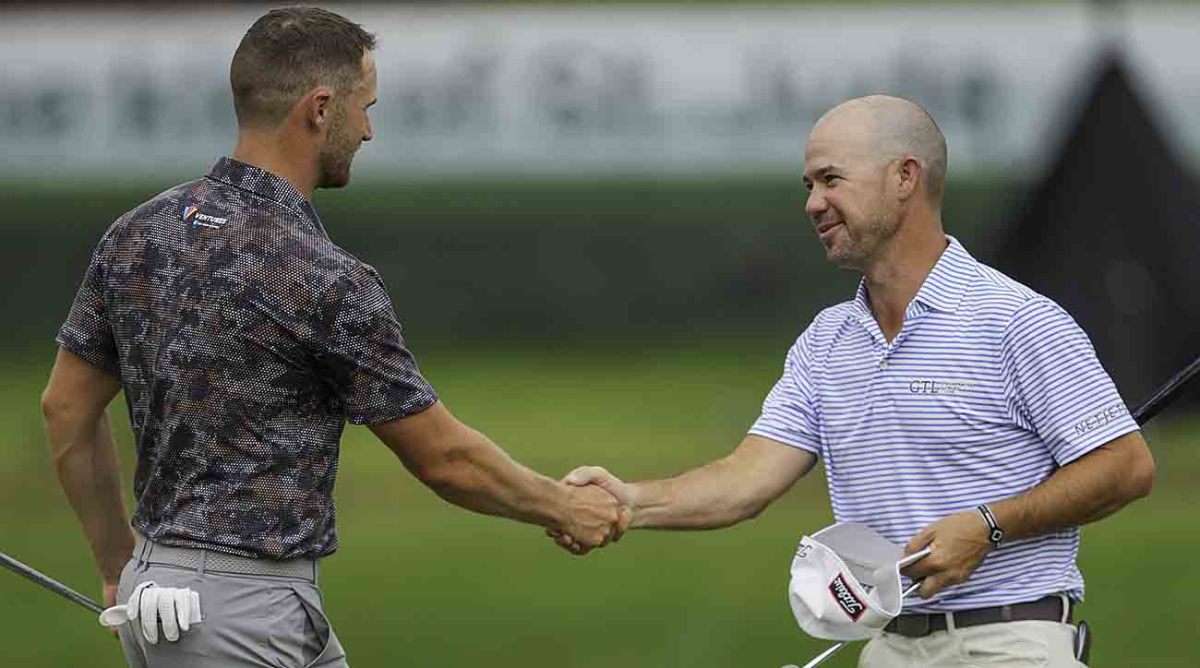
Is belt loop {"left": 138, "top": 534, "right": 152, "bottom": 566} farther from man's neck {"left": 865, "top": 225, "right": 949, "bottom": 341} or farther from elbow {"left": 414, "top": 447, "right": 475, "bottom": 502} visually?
man's neck {"left": 865, "top": 225, "right": 949, "bottom": 341}

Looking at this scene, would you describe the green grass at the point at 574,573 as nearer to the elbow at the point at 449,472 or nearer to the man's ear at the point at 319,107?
the elbow at the point at 449,472

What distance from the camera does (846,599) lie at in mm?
5102

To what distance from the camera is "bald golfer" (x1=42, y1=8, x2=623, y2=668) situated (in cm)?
480

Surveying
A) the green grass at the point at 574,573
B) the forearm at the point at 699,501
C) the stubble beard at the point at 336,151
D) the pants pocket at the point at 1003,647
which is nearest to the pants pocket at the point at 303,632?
the stubble beard at the point at 336,151

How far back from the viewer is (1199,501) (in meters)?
15.4

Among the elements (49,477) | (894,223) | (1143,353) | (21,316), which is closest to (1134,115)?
(1143,353)

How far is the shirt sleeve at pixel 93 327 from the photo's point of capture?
5020 mm

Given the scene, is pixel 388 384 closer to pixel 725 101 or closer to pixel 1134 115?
pixel 1134 115

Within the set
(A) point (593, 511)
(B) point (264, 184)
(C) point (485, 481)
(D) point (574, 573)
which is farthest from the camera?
(D) point (574, 573)

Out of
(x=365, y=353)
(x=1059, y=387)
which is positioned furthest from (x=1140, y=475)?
(x=365, y=353)

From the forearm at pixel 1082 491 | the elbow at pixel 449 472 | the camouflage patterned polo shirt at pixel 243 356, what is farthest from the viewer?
the elbow at pixel 449 472

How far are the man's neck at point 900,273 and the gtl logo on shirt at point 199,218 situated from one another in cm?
162

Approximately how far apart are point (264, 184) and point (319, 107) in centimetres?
22

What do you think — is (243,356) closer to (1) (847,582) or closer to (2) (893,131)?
(1) (847,582)
